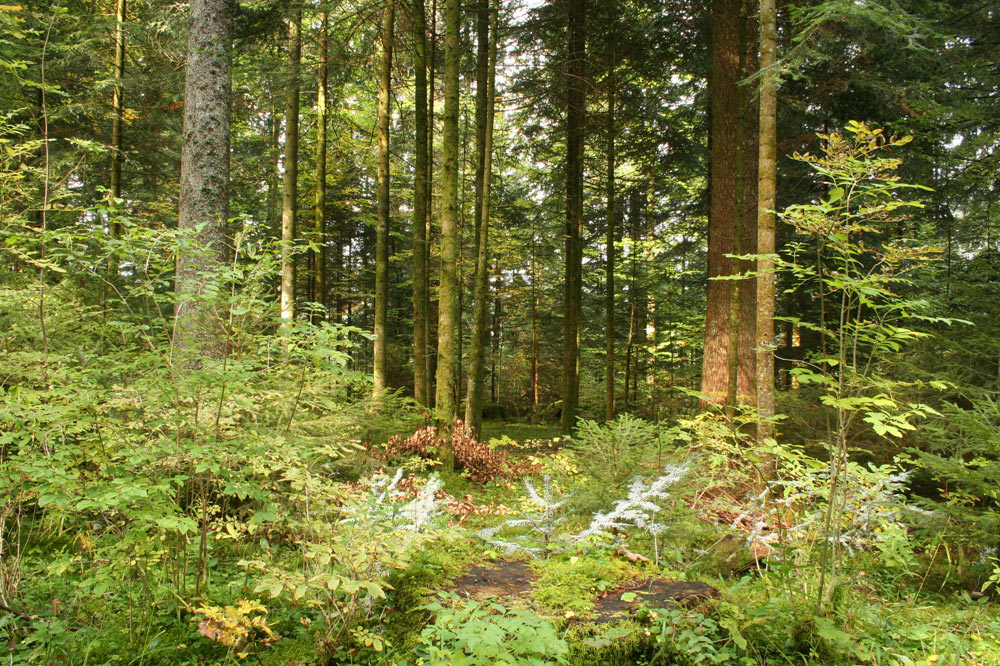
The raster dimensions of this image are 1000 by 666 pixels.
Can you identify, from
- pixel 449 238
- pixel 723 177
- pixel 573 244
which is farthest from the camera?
pixel 573 244

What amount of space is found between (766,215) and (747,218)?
10.9 ft

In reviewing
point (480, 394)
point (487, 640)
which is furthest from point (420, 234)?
point (487, 640)

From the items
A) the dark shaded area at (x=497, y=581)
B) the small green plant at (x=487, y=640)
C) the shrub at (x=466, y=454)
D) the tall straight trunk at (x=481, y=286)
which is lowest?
the shrub at (x=466, y=454)

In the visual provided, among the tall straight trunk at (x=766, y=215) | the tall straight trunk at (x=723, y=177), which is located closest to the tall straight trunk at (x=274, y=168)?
the tall straight trunk at (x=723, y=177)

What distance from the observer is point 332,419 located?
14.6ft

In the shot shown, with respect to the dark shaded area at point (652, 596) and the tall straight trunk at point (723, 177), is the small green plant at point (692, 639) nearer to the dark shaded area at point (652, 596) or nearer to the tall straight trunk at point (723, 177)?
the dark shaded area at point (652, 596)

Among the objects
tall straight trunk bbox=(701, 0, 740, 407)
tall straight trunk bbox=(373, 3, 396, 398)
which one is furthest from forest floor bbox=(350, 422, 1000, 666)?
tall straight trunk bbox=(373, 3, 396, 398)

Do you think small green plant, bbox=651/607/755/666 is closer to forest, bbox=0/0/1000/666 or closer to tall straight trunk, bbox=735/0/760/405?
forest, bbox=0/0/1000/666

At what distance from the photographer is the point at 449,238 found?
7.07 meters

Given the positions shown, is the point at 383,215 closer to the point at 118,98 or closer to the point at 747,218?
the point at 747,218

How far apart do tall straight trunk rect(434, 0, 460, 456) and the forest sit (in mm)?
53

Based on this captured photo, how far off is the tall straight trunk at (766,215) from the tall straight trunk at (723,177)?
247 cm

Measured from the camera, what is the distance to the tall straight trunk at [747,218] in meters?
7.64

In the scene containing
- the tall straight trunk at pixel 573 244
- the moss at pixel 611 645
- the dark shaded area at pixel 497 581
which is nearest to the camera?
the moss at pixel 611 645
